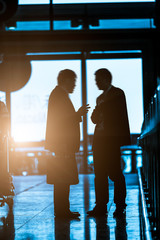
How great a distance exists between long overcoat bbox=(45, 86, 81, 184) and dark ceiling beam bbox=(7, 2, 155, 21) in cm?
359

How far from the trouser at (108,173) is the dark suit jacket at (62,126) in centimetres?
25

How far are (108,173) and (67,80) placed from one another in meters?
0.94

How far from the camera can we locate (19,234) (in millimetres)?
2920

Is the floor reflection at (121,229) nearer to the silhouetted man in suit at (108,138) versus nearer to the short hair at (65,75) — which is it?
the silhouetted man in suit at (108,138)

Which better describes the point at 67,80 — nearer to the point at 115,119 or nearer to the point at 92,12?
the point at 115,119

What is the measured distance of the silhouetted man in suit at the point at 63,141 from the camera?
3584mm

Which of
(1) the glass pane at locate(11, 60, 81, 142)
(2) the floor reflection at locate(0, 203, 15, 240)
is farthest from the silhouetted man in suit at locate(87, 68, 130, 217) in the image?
(1) the glass pane at locate(11, 60, 81, 142)

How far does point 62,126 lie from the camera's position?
11.8ft

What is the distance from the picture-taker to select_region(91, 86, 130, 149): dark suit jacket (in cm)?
358

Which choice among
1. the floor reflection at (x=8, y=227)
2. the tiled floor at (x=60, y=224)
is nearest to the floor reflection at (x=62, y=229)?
the tiled floor at (x=60, y=224)

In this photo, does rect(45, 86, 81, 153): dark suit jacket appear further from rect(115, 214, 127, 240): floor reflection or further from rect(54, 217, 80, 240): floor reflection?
rect(115, 214, 127, 240): floor reflection

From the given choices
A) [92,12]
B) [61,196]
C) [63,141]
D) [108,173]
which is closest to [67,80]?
[63,141]

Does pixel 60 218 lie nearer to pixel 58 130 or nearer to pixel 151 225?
pixel 58 130

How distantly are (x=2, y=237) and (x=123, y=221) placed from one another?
1040 millimetres
